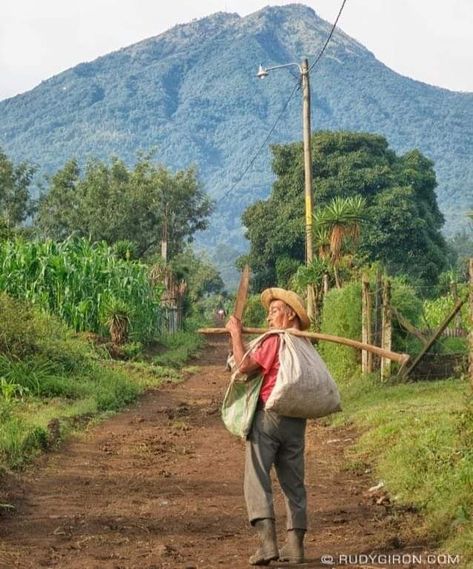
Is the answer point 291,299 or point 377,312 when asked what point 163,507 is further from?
point 377,312

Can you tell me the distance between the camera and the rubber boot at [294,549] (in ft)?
23.9

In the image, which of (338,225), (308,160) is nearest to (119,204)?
(308,160)

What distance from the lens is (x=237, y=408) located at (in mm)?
7531

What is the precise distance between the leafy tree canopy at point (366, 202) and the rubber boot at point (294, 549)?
43127mm

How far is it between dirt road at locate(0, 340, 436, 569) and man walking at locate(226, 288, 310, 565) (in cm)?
24

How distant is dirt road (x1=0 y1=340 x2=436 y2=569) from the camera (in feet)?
25.0

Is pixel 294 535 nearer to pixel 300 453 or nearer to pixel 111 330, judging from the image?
pixel 300 453

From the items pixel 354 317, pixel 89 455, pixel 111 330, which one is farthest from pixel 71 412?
pixel 111 330

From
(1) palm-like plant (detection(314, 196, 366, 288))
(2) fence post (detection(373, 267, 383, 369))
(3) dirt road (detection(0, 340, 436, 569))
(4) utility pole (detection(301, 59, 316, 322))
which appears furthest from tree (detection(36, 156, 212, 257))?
(3) dirt road (detection(0, 340, 436, 569))

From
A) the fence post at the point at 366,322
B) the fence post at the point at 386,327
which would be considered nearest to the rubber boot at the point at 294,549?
the fence post at the point at 386,327

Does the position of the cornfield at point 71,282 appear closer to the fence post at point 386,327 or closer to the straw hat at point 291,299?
the fence post at point 386,327

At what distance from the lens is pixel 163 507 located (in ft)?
30.3

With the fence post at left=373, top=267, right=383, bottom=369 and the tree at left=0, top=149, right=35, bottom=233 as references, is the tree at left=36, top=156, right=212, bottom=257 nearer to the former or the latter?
the tree at left=0, top=149, right=35, bottom=233

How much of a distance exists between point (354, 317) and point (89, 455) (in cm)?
688
